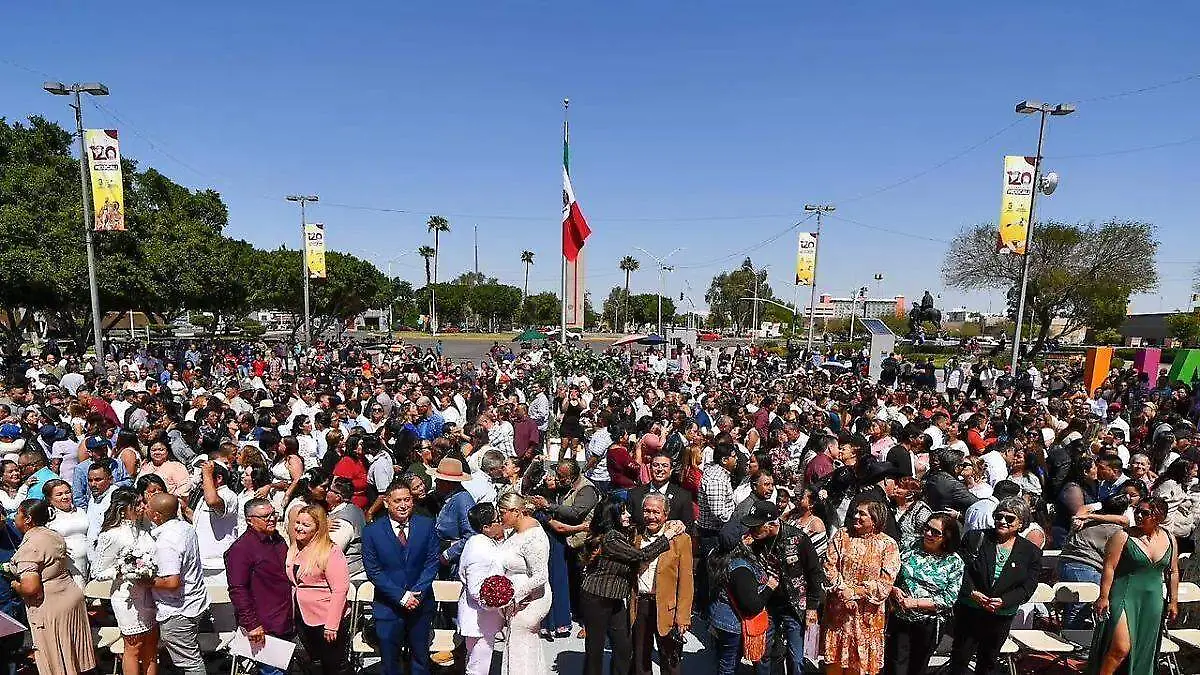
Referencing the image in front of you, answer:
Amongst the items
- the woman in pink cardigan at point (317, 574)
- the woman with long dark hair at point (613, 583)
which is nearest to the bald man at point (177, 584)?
the woman in pink cardigan at point (317, 574)

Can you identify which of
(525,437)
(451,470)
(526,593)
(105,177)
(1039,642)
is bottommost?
(1039,642)

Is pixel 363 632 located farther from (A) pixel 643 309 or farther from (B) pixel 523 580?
(A) pixel 643 309

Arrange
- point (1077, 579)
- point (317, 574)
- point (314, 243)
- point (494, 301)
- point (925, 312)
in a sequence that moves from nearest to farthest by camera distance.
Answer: point (317, 574), point (1077, 579), point (314, 243), point (925, 312), point (494, 301)

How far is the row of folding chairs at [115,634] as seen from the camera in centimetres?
441

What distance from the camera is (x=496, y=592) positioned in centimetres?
383

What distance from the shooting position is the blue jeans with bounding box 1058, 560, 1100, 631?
500cm

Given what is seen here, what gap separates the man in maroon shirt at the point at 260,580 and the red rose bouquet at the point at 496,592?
1.19 meters

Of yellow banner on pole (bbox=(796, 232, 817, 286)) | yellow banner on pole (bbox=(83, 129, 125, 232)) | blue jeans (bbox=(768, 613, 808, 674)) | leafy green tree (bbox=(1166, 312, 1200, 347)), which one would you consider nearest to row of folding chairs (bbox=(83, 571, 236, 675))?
blue jeans (bbox=(768, 613, 808, 674))

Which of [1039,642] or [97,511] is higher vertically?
[97,511]

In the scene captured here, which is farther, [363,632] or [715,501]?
[715,501]

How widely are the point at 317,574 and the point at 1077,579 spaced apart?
5424 millimetres

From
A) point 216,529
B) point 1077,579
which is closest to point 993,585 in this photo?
point 1077,579

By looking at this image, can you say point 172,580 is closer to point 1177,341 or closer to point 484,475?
point 484,475

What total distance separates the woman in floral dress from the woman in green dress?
4.49 feet
